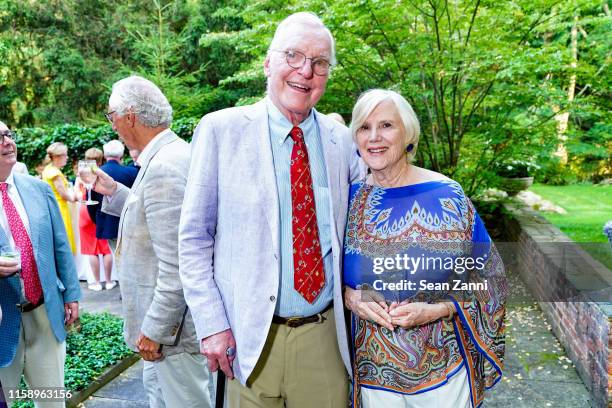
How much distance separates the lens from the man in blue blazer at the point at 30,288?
2.68 meters

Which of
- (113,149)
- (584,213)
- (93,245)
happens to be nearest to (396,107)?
(113,149)

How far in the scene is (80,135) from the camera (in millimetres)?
11469

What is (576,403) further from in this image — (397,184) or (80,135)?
(80,135)

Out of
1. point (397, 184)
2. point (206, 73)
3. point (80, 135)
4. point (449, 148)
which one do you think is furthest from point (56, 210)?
point (206, 73)

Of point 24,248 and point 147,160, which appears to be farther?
point 24,248

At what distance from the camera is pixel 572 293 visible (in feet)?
14.4

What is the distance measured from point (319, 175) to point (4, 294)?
1783 millimetres

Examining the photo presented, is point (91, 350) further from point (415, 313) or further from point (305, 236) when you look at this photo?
point (415, 313)

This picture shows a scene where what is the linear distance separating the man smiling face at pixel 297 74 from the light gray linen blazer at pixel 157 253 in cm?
58

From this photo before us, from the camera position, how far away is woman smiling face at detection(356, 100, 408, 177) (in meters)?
2.07

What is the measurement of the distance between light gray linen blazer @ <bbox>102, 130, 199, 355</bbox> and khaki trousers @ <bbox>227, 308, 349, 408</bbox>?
0.43m

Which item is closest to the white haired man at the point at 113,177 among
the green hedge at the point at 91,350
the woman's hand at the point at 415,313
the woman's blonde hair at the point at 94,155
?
the green hedge at the point at 91,350

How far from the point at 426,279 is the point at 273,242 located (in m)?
0.61

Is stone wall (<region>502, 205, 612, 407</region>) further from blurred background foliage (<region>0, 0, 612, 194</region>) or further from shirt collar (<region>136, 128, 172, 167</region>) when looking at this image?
shirt collar (<region>136, 128, 172, 167</region>)
